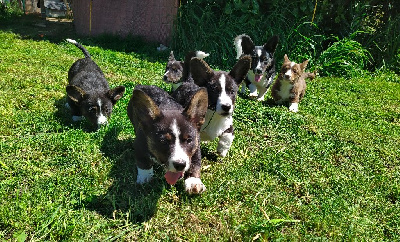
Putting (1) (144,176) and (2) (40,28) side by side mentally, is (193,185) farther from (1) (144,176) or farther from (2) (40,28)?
(2) (40,28)

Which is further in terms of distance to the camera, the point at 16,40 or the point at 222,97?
the point at 16,40

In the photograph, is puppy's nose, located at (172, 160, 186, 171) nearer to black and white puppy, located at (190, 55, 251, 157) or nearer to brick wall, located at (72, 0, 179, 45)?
black and white puppy, located at (190, 55, 251, 157)

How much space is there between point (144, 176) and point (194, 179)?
495 millimetres

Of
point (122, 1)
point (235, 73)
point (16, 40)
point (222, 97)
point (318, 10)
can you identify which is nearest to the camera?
point (222, 97)

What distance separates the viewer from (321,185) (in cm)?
362

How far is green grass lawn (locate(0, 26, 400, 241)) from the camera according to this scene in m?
2.79

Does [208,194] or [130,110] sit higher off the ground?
[130,110]

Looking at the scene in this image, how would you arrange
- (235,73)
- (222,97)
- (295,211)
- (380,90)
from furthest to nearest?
(380,90) < (235,73) < (222,97) < (295,211)

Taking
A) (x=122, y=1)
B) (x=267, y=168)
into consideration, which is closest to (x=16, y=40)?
(x=122, y=1)

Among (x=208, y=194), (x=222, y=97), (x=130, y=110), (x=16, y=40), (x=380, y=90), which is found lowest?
(x=16, y=40)

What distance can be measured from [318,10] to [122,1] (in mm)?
6299

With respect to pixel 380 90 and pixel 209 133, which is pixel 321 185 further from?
pixel 380 90

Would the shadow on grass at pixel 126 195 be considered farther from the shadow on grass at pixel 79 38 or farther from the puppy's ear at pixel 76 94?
the shadow on grass at pixel 79 38

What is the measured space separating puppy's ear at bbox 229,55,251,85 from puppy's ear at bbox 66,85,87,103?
2.12m
